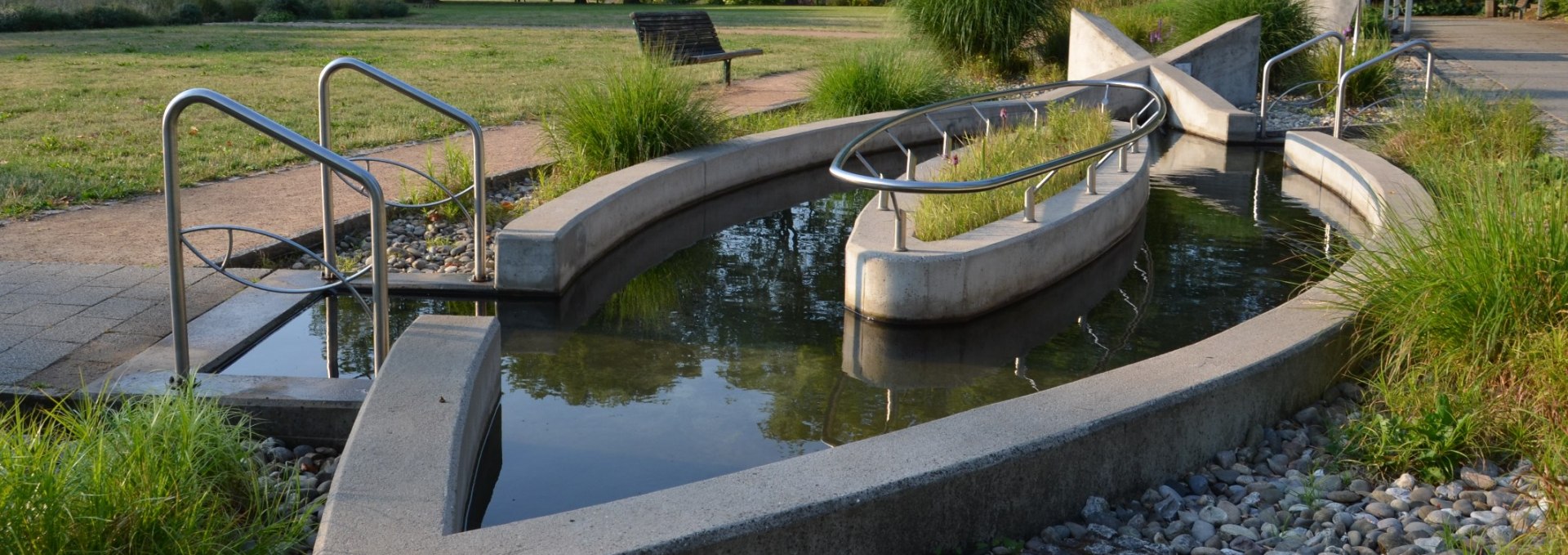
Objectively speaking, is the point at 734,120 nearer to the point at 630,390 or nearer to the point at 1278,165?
the point at 1278,165

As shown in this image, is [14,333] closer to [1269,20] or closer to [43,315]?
[43,315]

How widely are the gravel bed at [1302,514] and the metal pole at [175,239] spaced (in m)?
3.23

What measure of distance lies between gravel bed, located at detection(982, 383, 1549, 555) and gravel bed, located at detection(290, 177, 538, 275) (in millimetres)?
4399

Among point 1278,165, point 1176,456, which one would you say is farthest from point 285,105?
point 1176,456

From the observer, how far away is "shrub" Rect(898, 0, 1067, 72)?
18.8 m

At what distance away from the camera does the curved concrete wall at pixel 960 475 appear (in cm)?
369

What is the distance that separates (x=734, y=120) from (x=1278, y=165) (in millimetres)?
5259

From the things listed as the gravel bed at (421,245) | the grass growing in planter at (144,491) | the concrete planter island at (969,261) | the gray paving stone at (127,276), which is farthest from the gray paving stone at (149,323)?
the concrete planter island at (969,261)

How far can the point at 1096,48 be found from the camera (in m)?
17.6

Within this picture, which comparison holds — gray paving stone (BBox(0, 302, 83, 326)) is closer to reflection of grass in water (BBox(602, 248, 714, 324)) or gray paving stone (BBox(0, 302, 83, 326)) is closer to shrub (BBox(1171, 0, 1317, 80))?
reflection of grass in water (BBox(602, 248, 714, 324))

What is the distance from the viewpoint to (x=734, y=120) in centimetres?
1271

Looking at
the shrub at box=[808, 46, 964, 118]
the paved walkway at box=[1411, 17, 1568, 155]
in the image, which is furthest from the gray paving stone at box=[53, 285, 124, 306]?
the paved walkway at box=[1411, 17, 1568, 155]

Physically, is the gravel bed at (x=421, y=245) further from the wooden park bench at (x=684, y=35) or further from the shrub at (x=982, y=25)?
the shrub at (x=982, y=25)

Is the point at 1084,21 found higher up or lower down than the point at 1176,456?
higher up
